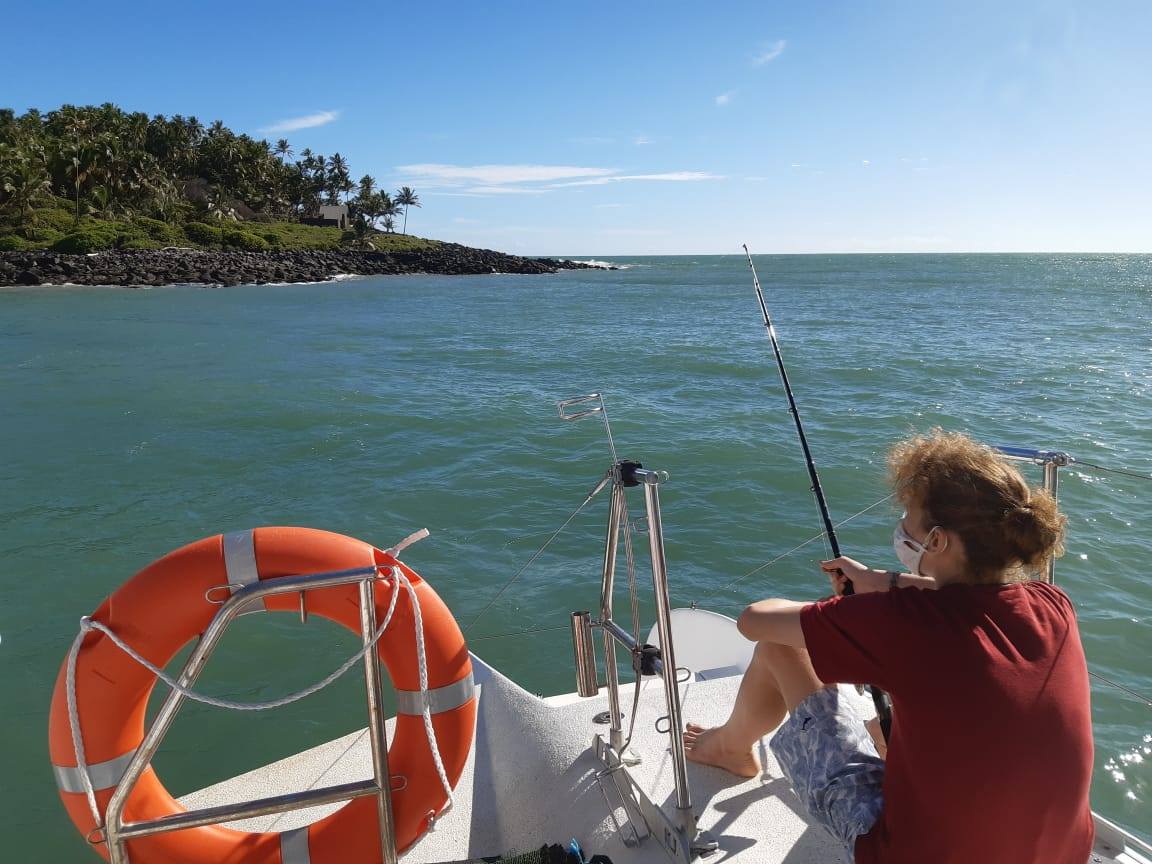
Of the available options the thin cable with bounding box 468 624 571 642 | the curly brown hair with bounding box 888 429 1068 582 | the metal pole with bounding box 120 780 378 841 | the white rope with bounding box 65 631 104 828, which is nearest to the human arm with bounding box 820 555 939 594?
the curly brown hair with bounding box 888 429 1068 582

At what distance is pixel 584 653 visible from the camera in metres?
2.61

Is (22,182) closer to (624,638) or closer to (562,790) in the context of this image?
(562,790)

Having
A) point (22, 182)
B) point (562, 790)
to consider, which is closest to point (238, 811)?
point (562, 790)

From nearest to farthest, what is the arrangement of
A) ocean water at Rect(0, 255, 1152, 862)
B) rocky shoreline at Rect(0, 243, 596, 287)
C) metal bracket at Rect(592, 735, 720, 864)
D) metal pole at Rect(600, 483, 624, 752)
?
metal bracket at Rect(592, 735, 720, 864) < metal pole at Rect(600, 483, 624, 752) < ocean water at Rect(0, 255, 1152, 862) < rocky shoreline at Rect(0, 243, 596, 287)

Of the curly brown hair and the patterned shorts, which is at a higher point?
the curly brown hair

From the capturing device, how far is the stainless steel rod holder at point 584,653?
2512mm

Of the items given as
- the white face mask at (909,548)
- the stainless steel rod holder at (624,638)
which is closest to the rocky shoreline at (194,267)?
the stainless steel rod holder at (624,638)

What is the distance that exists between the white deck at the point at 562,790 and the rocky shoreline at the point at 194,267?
129 feet

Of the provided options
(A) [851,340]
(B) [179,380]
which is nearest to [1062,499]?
(B) [179,380]

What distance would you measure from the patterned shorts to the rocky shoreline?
40681 mm

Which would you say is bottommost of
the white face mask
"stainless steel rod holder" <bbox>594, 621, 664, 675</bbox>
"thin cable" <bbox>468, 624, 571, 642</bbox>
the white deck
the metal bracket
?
"thin cable" <bbox>468, 624, 571, 642</bbox>

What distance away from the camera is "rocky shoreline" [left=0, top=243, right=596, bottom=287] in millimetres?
36375

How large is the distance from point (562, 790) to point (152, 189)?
5819 centimetres

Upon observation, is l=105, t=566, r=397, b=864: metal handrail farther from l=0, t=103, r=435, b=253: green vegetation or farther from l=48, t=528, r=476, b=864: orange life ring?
l=0, t=103, r=435, b=253: green vegetation
